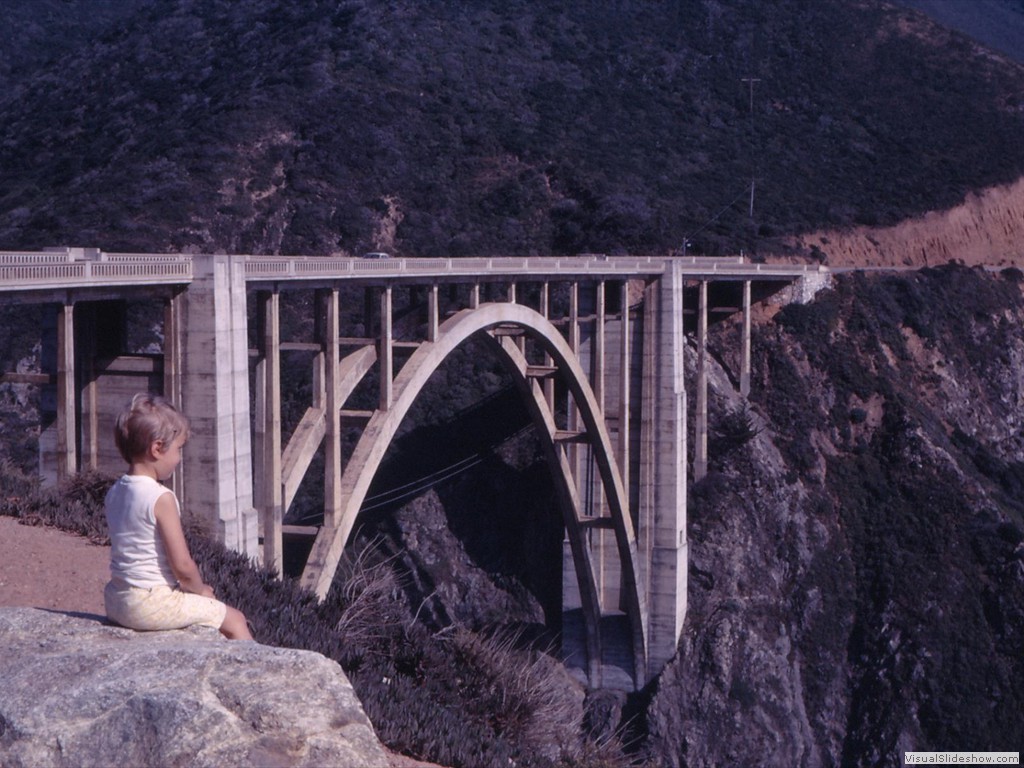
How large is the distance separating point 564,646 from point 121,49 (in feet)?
135

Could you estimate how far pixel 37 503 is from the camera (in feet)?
34.3

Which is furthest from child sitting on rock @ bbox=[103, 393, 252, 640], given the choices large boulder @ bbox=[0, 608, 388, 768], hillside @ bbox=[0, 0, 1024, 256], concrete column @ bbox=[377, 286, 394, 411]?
hillside @ bbox=[0, 0, 1024, 256]

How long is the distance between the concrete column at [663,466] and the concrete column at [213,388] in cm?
1611

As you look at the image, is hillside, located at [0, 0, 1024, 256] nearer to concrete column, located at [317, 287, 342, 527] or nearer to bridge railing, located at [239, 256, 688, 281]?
bridge railing, located at [239, 256, 688, 281]

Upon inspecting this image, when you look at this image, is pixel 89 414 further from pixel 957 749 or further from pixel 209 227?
pixel 209 227

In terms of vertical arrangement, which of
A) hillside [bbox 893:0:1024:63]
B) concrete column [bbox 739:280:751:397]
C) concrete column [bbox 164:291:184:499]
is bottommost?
concrete column [bbox 164:291:184:499]

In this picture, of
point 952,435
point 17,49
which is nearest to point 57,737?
point 952,435

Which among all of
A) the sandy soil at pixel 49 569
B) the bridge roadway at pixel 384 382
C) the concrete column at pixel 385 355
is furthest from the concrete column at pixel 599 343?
the sandy soil at pixel 49 569

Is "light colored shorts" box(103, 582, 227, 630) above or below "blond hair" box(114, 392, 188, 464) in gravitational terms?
below

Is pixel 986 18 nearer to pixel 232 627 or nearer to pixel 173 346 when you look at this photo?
pixel 173 346

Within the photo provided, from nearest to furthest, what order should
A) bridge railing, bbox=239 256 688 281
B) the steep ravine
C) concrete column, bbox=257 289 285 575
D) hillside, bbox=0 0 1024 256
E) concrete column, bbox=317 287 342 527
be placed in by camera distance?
1. concrete column, bbox=257 289 285 575
2. bridge railing, bbox=239 256 688 281
3. concrete column, bbox=317 287 342 527
4. the steep ravine
5. hillside, bbox=0 0 1024 256

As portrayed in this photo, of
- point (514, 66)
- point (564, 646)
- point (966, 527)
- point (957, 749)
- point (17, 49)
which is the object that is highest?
point (17, 49)

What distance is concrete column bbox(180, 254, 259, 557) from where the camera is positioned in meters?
13.2

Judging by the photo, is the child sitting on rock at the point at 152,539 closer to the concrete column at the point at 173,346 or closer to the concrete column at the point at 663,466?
the concrete column at the point at 173,346
